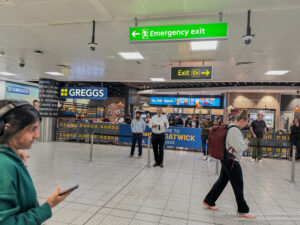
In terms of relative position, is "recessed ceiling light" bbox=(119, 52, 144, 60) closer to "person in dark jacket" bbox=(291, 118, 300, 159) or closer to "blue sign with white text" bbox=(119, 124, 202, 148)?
"blue sign with white text" bbox=(119, 124, 202, 148)

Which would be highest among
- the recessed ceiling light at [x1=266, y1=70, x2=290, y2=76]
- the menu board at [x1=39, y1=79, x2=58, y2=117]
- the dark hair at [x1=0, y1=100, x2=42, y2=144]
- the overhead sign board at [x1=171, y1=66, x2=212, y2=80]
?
the recessed ceiling light at [x1=266, y1=70, x2=290, y2=76]

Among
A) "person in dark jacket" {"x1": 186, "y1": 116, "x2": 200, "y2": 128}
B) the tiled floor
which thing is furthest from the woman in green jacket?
"person in dark jacket" {"x1": 186, "y1": 116, "x2": 200, "y2": 128}

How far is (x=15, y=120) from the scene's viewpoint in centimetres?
93

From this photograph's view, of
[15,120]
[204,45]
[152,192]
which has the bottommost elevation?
[152,192]

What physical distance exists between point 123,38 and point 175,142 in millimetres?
5439

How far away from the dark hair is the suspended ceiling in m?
2.76

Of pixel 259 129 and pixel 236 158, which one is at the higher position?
pixel 259 129

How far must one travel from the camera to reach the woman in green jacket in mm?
802

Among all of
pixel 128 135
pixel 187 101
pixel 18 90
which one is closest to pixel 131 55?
pixel 128 135

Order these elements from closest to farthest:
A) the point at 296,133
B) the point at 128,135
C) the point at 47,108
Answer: the point at 296,133, the point at 128,135, the point at 47,108

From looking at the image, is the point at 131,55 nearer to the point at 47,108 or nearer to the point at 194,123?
the point at 194,123

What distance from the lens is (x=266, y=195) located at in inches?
153

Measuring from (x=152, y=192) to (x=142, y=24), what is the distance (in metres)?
3.26

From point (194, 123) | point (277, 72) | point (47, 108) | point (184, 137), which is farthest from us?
point (47, 108)
